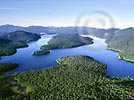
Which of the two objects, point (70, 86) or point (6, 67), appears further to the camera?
point (6, 67)

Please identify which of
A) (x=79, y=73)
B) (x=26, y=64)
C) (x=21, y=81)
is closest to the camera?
(x=21, y=81)

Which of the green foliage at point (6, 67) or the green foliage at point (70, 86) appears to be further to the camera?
the green foliage at point (6, 67)

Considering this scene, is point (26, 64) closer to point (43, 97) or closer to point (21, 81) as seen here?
point (21, 81)

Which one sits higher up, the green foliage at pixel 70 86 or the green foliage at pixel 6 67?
the green foliage at pixel 70 86

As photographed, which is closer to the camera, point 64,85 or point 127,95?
point 127,95

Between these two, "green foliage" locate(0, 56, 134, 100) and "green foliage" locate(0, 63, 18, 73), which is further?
"green foliage" locate(0, 63, 18, 73)

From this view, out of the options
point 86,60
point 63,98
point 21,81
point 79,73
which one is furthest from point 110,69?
point 63,98

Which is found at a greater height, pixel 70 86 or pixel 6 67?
pixel 70 86

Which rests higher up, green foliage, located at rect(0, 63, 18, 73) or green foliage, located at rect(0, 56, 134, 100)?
green foliage, located at rect(0, 56, 134, 100)
